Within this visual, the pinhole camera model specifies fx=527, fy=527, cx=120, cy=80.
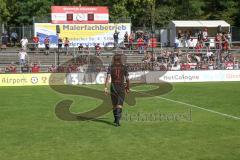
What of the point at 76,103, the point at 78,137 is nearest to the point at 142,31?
the point at 76,103

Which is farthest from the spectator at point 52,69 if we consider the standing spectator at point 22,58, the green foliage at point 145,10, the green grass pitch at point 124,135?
the green foliage at point 145,10

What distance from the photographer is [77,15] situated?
4412 cm

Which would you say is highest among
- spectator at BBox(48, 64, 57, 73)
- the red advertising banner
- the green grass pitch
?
the red advertising banner

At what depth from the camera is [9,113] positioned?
17188 mm

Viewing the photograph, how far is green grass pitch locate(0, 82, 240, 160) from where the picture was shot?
10539mm

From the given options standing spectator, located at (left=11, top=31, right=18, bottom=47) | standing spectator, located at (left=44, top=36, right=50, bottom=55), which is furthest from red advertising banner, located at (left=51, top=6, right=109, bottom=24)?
standing spectator, located at (left=11, top=31, right=18, bottom=47)

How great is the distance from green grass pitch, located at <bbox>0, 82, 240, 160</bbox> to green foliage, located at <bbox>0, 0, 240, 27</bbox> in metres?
40.1

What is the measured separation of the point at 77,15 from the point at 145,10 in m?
20.0

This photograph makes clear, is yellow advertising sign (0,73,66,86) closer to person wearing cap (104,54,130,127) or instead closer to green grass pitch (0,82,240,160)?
green grass pitch (0,82,240,160)

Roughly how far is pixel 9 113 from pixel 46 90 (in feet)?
31.4

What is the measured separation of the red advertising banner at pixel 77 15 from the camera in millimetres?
43688

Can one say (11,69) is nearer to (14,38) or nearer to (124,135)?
(124,135)

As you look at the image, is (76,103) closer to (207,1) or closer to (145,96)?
(145,96)

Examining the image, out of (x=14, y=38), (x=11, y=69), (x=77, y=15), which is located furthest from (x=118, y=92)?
(x=14, y=38)
